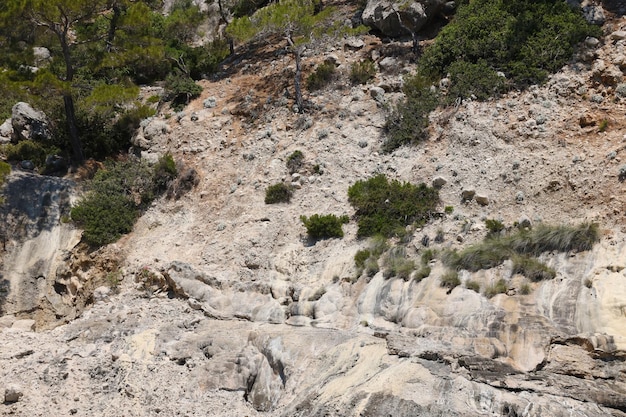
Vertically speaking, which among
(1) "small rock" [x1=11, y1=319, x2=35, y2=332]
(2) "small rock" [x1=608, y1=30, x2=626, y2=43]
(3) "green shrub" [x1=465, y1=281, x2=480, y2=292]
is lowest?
(1) "small rock" [x1=11, y1=319, x2=35, y2=332]

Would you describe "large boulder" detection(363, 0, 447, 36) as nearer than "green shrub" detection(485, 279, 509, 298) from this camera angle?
No

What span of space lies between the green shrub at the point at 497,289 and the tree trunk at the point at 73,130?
14887 millimetres

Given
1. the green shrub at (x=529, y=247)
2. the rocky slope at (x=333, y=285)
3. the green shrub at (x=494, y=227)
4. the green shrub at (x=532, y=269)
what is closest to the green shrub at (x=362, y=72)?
the rocky slope at (x=333, y=285)

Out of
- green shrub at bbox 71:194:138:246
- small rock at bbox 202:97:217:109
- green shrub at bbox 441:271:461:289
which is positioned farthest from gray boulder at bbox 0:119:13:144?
green shrub at bbox 441:271:461:289

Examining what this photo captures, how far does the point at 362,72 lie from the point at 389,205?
7.06 metres

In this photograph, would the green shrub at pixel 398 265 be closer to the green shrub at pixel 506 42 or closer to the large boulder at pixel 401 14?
the green shrub at pixel 506 42

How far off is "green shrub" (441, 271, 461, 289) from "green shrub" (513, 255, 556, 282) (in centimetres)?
105

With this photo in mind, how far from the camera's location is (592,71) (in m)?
16.0

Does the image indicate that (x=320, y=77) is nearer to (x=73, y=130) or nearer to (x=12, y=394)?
(x=73, y=130)

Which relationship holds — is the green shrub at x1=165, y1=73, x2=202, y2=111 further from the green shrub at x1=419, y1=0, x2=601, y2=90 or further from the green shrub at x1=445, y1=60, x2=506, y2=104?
the green shrub at x1=445, y1=60, x2=506, y2=104

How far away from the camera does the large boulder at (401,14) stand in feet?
66.8

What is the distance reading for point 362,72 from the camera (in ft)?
64.1

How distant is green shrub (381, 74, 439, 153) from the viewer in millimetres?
16672

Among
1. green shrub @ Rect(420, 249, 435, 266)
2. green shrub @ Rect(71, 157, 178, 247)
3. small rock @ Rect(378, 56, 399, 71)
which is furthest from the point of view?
small rock @ Rect(378, 56, 399, 71)
